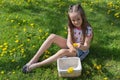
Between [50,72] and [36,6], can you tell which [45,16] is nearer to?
[36,6]

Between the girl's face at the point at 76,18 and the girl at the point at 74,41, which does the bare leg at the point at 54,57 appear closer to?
the girl at the point at 74,41

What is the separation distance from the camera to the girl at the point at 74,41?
16.5 feet

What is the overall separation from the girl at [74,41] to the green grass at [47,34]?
136 mm

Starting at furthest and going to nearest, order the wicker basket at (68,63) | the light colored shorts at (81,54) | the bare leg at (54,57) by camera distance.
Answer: the light colored shorts at (81,54) → the bare leg at (54,57) → the wicker basket at (68,63)

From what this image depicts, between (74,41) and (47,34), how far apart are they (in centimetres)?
91

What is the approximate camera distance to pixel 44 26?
255 inches

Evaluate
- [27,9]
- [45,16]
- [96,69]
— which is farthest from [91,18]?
[96,69]

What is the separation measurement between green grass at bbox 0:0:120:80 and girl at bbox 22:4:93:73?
0.44 feet

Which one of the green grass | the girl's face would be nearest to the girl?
the girl's face

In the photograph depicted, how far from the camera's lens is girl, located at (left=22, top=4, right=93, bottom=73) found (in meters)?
5.03

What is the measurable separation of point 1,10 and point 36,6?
827 mm

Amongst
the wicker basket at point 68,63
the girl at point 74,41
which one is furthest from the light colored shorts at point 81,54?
the wicker basket at point 68,63

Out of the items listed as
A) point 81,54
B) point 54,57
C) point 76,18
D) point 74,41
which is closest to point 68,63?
point 54,57

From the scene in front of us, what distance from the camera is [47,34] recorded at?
6.08 m
